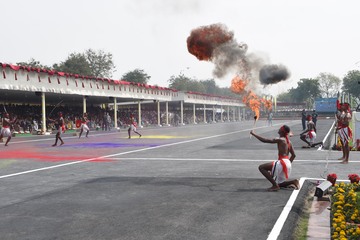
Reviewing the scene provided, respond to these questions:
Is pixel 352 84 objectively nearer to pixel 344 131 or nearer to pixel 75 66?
pixel 75 66

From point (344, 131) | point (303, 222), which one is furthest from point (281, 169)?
point (344, 131)

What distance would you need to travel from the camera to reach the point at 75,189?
8.85m

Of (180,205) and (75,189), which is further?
(75,189)

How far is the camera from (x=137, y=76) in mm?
110812

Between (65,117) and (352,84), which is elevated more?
(352,84)

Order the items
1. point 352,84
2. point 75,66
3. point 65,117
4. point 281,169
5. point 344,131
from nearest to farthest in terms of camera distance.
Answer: point 281,169, point 344,131, point 65,117, point 75,66, point 352,84

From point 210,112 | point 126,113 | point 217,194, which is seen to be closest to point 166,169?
point 217,194

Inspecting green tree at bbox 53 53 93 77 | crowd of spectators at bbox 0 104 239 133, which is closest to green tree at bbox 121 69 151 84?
green tree at bbox 53 53 93 77

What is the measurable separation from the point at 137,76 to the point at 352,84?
60.1 m

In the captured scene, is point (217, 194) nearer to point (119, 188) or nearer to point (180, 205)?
point (180, 205)

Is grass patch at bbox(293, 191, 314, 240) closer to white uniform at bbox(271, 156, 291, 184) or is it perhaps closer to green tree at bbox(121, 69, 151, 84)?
white uniform at bbox(271, 156, 291, 184)

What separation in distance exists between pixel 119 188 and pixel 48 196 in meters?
1.62

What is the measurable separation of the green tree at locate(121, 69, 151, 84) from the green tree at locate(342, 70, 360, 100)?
57076 mm

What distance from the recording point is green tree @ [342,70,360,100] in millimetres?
98269
